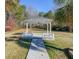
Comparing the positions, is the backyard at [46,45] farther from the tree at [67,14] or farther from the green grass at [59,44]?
the tree at [67,14]

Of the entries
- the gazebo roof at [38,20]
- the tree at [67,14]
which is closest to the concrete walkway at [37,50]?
the gazebo roof at [38,20]

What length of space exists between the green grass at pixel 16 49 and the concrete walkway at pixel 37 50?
62 millimetres

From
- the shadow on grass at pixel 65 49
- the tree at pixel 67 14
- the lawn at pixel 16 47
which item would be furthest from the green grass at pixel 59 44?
the lawn at pixel 16 47

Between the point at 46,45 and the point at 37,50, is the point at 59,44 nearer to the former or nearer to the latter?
the point at 46,45

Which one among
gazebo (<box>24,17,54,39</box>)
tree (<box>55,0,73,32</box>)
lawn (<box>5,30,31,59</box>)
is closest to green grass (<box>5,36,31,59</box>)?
lawn (<box>5,30,31,59</box>)

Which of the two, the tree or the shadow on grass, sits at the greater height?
the tree

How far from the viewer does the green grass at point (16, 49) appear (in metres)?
3.04

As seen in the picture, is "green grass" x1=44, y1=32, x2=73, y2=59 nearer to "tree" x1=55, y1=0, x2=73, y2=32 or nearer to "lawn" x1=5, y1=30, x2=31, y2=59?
"tree" x1=55, y1=0, x2=73, y2=32

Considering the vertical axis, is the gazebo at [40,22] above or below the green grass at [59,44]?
above

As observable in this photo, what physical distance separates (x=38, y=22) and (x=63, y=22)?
33 centimetres

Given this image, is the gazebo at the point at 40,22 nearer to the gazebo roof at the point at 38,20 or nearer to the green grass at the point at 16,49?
the gazebo roof at the point at 38,20

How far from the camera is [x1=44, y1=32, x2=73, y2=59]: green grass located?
10.00ft
